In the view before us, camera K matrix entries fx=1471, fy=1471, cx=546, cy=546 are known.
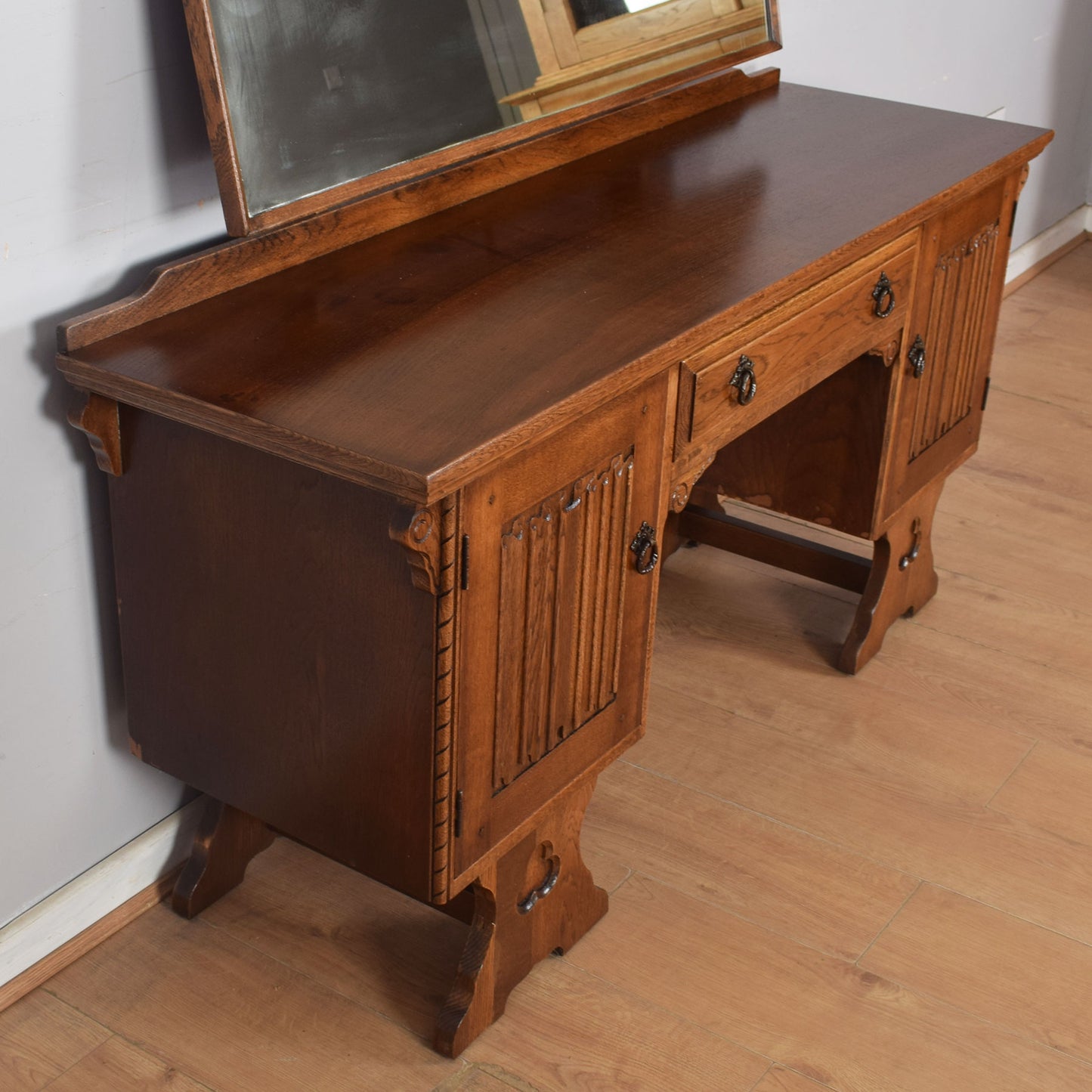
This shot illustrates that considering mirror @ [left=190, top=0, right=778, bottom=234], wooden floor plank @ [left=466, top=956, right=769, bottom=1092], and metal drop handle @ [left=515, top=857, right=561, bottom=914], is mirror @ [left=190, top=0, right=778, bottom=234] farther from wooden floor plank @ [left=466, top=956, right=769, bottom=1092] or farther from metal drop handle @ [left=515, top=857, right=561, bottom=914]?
wooden floor plank @ [left=466, top=956, right=769, bottom=1092]

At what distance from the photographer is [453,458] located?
4.35ft

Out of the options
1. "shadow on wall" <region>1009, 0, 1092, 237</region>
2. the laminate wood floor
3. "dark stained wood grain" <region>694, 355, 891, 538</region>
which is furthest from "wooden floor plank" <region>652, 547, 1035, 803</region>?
"shadow on wall" <region>1009, 0, 1092, 237</region>

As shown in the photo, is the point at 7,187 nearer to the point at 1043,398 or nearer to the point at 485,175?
the point at 485,175

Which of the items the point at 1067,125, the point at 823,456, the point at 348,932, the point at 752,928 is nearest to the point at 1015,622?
the point at 823,456

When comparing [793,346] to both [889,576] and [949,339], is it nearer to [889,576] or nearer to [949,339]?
[949,339]

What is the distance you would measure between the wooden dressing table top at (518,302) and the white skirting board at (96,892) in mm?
739

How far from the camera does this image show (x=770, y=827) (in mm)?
2221

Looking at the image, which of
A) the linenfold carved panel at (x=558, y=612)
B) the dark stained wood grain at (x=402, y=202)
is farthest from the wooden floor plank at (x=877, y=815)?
the dark stained wood grain at (x=402, y=202)

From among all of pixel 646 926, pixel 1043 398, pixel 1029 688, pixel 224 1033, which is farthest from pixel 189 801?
pixel 1043 398

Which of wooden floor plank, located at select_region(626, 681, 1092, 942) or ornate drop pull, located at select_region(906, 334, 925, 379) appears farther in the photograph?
ornate drop pull, located at select_region(906, 334, 925, 379)

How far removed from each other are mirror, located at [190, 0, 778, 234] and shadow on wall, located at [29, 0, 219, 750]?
0.10 metres

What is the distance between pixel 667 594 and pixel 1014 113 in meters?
2.06

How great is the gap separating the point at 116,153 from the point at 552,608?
2.27 ft

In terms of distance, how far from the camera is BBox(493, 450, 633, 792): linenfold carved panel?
155cm
